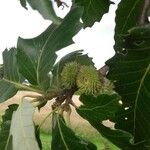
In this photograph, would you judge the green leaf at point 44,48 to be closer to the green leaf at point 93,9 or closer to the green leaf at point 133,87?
the green leaf at point 133,87

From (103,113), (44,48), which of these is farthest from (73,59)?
(103,113)

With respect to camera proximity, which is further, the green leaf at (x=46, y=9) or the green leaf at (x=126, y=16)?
the green leaf at (x=126, y=16)

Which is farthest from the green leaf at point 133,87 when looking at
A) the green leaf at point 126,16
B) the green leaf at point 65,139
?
the green leaf at point 126,16

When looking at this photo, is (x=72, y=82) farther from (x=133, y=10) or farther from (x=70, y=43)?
(x=133, y=10)

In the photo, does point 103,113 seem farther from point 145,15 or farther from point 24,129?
point 145,15

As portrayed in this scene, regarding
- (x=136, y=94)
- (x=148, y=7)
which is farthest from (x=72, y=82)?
(x=148, y=7)

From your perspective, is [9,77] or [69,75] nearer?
[69,75]

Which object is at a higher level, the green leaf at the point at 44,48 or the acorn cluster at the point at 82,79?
the green leaf at the point at 44,48
